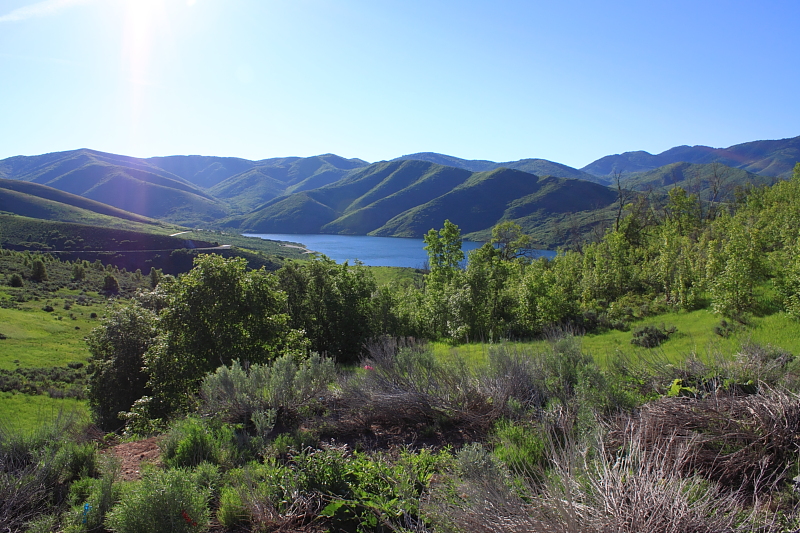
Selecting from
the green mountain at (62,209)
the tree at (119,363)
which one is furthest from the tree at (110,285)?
the green mountain at (62,209)

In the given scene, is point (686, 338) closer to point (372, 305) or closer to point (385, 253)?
point (372, 305)

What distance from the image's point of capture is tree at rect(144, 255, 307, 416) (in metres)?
10.9

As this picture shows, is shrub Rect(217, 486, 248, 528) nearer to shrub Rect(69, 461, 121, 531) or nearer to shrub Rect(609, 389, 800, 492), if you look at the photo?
shrub Rect(69, 461, 121, 531)

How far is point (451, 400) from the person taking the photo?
6.52 meters

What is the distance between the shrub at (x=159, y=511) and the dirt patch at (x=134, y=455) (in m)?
1.97

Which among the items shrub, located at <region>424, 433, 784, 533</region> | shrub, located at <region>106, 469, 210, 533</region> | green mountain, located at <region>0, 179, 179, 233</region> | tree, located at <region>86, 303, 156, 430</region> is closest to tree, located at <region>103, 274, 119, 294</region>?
tree, located at <region>86, 303, 156, 430</region>

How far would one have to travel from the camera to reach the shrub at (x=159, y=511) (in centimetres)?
356

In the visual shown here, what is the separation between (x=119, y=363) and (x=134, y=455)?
1094 centimetres

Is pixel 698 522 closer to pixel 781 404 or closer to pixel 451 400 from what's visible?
pixel 781 404

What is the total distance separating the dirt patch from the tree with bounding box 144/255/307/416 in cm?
397

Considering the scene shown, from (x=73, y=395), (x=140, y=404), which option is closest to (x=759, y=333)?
(x=140, y=404)

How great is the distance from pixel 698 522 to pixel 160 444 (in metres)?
6.30

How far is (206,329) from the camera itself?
36.6 feet

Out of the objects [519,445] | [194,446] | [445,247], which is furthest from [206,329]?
[445,247]
